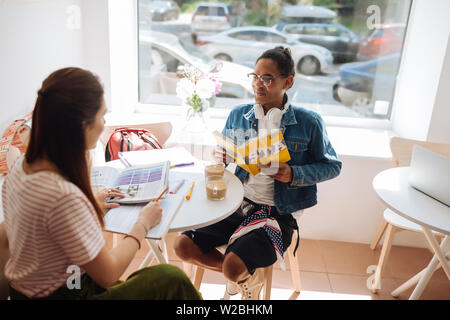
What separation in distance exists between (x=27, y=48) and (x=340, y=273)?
93.2 inches

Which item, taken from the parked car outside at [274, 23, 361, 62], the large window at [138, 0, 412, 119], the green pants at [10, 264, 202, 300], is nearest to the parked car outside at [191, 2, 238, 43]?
the large window at [138, 0, 412, 119]

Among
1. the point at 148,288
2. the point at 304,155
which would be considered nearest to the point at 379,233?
the point at 304,155

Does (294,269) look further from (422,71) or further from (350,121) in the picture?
(422,71)

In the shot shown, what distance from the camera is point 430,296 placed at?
7.72 ft

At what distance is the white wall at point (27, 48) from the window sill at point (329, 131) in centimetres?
51

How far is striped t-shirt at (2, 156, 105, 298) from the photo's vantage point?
1.01 m

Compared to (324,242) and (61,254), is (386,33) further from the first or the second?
(61,254)

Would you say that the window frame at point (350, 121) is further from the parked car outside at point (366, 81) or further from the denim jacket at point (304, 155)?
the denim jacket at point (304, 155)

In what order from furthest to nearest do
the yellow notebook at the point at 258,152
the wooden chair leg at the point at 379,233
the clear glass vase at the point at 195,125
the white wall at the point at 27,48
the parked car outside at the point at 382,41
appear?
the parked car outside at the point at 382,41, the clear glass vase at the point at 195,125, the wooden chair leg at the point at 379,233, the white wall at the point at 27,48, the yellow notebook at the point at 258,152

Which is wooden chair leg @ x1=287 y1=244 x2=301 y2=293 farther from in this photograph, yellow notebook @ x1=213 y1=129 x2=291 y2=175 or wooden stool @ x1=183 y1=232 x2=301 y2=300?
yellow notebook @ x1=213 y1=129 x2=291 y2=175

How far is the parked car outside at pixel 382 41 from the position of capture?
123 inches

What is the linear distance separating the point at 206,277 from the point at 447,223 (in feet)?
4.80

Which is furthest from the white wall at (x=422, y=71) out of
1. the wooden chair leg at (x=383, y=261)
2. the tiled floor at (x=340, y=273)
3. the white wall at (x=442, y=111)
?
the tiled floor at (x=340, y=273)

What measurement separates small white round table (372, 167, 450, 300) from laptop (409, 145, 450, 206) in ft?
0.13
